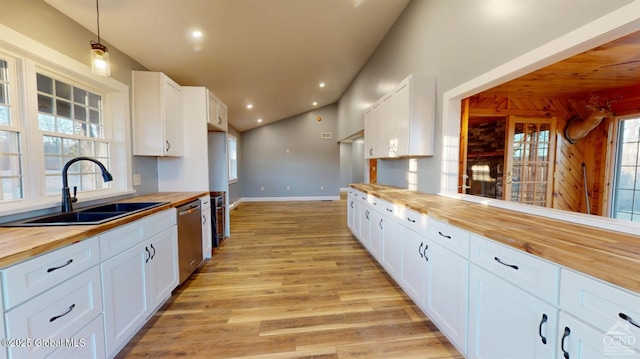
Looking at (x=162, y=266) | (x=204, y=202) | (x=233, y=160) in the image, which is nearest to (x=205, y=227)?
(x=204, y=202)

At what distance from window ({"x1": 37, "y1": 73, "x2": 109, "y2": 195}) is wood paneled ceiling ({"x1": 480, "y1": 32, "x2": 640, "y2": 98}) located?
430 cm

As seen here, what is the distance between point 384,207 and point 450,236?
45.5 inches

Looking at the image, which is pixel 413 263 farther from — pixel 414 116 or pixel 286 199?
pixel 286 199

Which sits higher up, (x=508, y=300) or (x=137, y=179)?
(x=137, y=179)

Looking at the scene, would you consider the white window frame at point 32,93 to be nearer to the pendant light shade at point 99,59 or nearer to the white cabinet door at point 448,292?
the pendant light shade at point 99,59

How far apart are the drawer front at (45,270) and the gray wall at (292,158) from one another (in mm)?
6914

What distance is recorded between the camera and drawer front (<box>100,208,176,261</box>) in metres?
1.51

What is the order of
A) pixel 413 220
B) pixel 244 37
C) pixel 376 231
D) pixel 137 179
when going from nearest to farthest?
pixel 413 220 < pixel 137 179 < pixel 244 37 < pixel 376 231

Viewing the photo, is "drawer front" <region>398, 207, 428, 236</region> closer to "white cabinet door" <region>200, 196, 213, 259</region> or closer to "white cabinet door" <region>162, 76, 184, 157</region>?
"white cabinet door" <region>200, 196, 213, 259</region>

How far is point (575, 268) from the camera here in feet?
2.90

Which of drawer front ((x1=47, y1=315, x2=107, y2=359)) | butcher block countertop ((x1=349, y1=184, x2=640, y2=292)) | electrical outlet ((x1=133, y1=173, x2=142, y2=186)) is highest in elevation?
electrical outlet ((x1=133, y1=173, x2=142, y2=186))

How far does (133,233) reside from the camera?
1774 millimetres

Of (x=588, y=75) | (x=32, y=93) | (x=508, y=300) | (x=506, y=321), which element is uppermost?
(x=588, y=75)

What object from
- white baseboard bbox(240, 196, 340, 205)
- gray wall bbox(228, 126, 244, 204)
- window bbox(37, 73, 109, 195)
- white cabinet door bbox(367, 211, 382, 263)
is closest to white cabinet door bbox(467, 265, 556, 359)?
white cabinet door bbox(367, 211, 382, 263)
